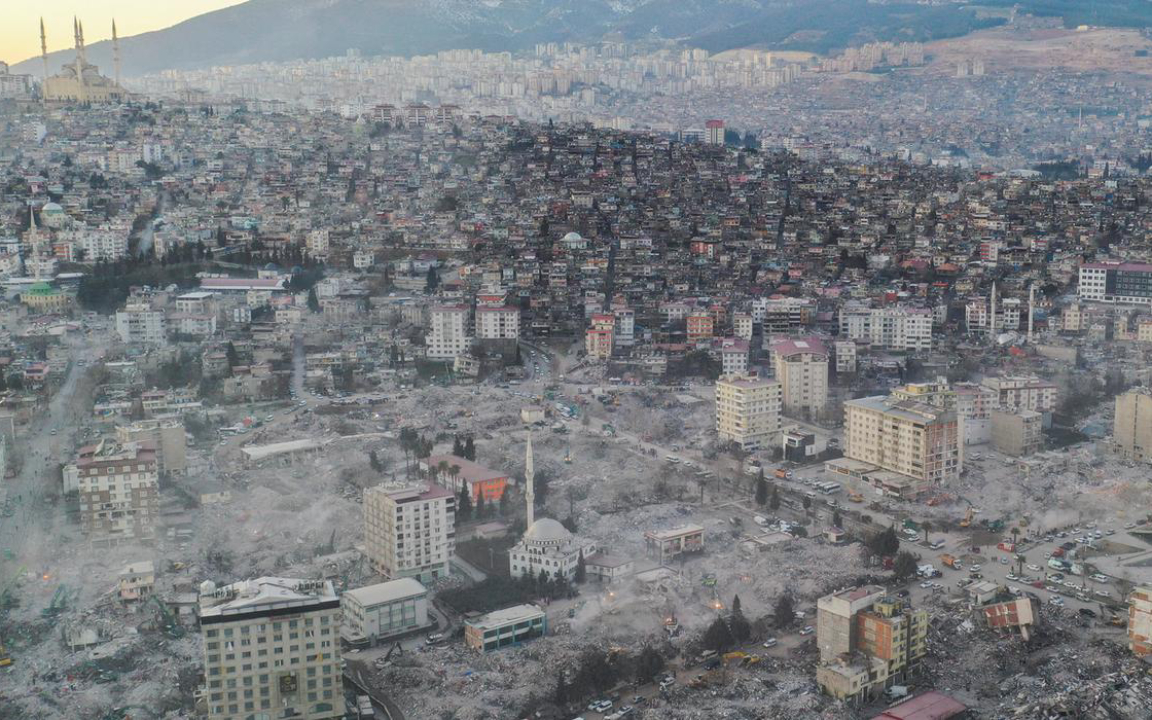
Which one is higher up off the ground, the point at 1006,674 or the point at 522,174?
the point at 522,174

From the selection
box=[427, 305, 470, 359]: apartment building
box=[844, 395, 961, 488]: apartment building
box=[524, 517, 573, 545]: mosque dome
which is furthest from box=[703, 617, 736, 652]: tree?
box=[427, 305, 470, 359]: apartment building

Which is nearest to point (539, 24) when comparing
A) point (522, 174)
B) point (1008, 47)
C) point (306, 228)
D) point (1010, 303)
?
point (1008, 47)

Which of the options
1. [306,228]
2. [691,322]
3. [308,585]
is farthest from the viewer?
[306,228]

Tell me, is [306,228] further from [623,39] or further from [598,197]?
[623,39]

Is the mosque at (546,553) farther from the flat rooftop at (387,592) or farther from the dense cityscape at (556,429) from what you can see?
the flat rooftop at (387,592)

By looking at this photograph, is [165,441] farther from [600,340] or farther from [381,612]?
[600,340]

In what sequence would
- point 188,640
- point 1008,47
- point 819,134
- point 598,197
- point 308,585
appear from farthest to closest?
point 1008,47, point 819,134, point 598,197, point 188,640, point 308,585

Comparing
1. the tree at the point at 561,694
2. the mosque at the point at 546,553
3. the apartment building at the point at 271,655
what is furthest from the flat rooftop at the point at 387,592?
the tree at the point at 561,694
